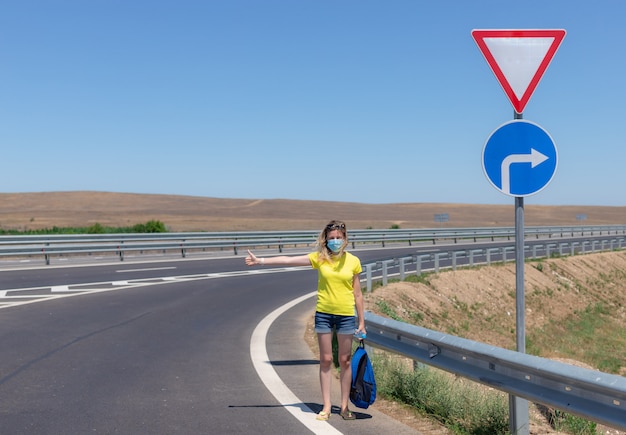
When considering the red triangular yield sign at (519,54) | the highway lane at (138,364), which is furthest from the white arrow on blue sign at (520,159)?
the highway lane at (138,364)

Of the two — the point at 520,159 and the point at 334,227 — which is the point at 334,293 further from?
the point at 520,159

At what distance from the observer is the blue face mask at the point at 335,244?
6516mm

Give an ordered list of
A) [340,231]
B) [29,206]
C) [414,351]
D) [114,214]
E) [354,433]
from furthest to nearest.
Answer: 1. [29,206]
2. [114,214]
3. [414,351]
4. [340,231]
5. [354,433]

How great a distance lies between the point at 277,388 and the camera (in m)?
7.86

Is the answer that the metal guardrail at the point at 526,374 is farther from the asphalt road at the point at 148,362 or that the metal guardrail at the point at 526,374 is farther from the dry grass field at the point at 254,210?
the dry grass field at the point at 254,210

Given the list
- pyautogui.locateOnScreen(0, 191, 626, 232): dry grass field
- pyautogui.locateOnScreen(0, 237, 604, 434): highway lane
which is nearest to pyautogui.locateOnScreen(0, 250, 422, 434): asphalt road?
pyautogui.locateOnScreen(0, 237, 604, 434): highway lane

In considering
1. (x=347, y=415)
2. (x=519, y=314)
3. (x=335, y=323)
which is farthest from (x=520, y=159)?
(x=347, y=415)

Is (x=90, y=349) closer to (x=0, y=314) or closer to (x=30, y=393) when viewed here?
(x=30, y=393)

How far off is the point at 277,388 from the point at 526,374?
3150 mm

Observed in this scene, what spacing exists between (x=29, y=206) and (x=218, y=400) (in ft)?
405

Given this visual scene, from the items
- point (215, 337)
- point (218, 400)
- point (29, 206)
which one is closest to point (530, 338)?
point (215, 337)

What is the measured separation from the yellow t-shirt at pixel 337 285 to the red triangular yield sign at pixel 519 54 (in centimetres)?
202

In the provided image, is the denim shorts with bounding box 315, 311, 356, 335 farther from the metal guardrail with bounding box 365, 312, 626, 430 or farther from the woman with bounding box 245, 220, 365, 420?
the metal guardrail with bounding box 365, 312, 626, 430

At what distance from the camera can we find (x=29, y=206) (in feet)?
402
